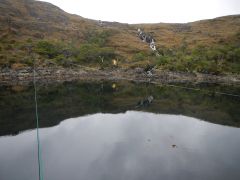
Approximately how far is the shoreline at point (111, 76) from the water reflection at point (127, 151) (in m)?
30.4

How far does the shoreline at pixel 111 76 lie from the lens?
49.1m

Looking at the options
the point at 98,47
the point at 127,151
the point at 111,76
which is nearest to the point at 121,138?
the point at 127,151

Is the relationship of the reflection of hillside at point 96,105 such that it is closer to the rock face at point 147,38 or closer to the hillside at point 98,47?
the hillside at point 98,47

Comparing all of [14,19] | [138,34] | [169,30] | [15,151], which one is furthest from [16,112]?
[169,30]

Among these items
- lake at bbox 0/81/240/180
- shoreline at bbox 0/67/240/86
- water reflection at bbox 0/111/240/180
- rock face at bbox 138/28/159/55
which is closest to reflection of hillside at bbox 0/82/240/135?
lake at bbox 0/81/240/180

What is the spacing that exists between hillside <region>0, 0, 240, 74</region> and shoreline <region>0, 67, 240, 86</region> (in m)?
2.71

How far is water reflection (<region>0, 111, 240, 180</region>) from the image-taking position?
1138 cm

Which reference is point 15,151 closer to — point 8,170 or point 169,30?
point 8,170

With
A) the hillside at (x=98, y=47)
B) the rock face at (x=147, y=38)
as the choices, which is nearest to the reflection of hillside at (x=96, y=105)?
the hillside at (x=98, y=47)

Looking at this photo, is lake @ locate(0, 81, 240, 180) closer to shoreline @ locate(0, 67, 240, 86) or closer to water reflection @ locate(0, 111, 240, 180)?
water reflection @ locate(0, 111, 240, 180)

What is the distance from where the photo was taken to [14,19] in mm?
89812

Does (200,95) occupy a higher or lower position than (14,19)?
lower

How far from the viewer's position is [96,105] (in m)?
27.6

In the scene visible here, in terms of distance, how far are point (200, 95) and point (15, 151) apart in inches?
1029
